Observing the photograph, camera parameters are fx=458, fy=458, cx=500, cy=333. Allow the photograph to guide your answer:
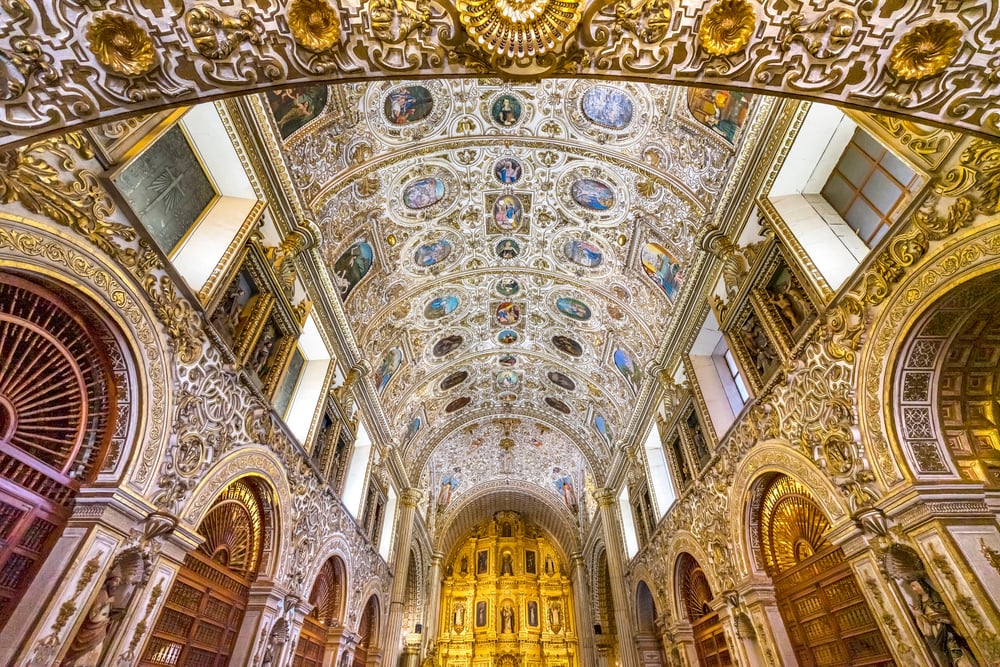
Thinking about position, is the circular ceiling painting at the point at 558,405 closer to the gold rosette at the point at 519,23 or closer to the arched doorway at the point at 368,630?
the arched doorway at the point at 368,630

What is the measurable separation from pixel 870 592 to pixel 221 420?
8668 mm

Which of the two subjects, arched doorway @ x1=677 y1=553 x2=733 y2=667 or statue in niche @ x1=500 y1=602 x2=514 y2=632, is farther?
statue in niche @ x1=500 y1=602 x2=514 y2=632

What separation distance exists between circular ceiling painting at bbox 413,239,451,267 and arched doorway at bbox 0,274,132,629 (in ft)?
26.6

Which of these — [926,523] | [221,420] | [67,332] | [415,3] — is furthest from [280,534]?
[926,523]

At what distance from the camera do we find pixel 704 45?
3.65 metres

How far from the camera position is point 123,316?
516cm

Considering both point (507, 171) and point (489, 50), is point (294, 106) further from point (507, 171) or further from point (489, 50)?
point (489, 50)

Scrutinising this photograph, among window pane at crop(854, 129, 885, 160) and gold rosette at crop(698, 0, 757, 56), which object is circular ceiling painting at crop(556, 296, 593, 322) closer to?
window pane at crop(854, 129, 885, 160)

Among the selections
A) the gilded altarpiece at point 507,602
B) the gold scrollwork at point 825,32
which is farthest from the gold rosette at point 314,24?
the gilded altarpiece at point 507,602

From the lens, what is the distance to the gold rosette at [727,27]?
3488mm

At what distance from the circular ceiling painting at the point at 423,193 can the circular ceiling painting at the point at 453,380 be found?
25.5 ft

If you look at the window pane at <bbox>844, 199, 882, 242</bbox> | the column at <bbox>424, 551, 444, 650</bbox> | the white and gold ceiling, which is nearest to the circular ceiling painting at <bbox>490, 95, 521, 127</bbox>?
the white and gold ceiling

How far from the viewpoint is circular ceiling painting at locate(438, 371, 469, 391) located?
1781cm

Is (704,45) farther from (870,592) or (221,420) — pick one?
(221,420)
